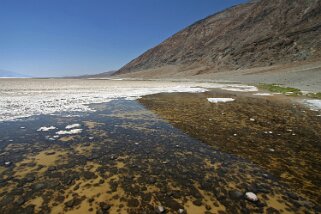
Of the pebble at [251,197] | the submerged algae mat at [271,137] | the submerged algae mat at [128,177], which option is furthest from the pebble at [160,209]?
the submerged algae mat at [271,137]

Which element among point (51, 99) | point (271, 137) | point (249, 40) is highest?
point (249, 40)

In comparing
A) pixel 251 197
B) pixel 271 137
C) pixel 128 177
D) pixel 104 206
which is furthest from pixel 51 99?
pixel 251 197

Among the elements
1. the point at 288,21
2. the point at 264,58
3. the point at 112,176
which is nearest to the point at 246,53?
the point at 264,58

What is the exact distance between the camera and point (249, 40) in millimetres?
98312

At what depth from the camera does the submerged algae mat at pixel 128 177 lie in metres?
4.70

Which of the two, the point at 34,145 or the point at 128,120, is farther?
the point at 128,120

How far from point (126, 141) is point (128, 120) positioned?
3648 mm

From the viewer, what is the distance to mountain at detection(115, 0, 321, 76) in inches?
3162

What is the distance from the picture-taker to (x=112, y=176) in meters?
5.88

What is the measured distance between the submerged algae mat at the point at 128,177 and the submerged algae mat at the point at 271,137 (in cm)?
46

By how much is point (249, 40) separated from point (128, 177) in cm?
10330

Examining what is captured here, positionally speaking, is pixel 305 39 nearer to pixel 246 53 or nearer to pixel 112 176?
pixel 246 53

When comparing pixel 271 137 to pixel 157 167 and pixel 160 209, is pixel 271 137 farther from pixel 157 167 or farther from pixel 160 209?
pixel 160 209

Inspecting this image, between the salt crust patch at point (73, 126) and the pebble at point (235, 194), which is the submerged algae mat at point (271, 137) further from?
the salt crust patch at point (73, 126)
